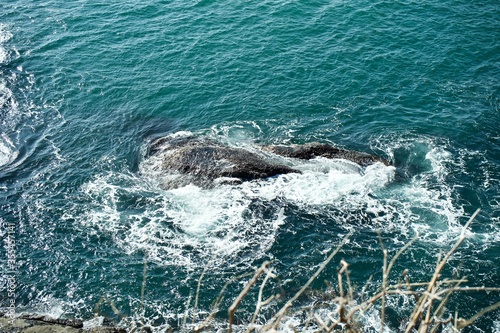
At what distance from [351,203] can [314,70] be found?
16625mm

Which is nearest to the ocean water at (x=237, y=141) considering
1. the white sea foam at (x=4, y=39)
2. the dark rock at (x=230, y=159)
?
the white sea foam at (x=4, y=39)

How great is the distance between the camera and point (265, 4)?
51781 mm

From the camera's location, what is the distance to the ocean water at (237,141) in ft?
83.6

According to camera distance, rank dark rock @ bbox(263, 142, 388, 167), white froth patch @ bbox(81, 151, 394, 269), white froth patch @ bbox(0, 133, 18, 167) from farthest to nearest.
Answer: white froth patch @ bbox(0, 133, 18, 167)
dark rock @ bbox(263, 142, 388, 167)
white froth patch @ bbox(81, 151, 394, 269)

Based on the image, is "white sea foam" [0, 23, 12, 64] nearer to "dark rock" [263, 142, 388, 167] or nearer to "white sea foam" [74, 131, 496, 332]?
"white sea foam" [74, 131, 496, 332]

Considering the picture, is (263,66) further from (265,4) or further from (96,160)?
(96,160)

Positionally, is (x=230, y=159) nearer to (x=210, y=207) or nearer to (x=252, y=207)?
(x=210, y=207)

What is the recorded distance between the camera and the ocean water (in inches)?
1003

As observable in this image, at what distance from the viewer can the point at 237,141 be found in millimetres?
35562

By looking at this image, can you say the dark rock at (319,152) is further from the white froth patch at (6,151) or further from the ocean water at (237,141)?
the white froth patch at (6,151)

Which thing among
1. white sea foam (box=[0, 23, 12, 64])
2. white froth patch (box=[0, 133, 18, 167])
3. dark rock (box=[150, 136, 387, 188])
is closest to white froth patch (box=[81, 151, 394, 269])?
dark rock (box=[150, 136, 387, 188])

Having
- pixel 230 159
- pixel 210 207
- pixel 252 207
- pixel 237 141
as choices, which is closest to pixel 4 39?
pixel 237 141

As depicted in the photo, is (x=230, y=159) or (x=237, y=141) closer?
(x=230, y=159)


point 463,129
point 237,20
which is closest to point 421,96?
point 463,129
